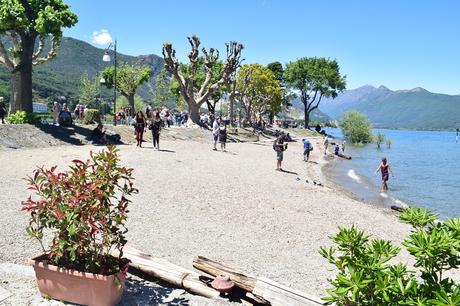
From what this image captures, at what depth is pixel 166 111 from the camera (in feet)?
132

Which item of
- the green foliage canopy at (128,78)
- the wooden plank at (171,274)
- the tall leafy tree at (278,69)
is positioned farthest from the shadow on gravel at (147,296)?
the tall leafy tree at (278,69)

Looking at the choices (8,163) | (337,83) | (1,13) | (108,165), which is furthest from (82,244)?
(337,83)

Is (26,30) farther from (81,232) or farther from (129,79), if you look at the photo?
(129,79)

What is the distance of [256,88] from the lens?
58062 mm

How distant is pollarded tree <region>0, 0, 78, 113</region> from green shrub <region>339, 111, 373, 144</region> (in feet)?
181

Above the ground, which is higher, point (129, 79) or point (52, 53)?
point (129, 79)

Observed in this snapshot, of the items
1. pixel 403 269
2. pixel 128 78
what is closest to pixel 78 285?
pixel 403 269

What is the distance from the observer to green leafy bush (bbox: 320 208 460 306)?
11.4 ft

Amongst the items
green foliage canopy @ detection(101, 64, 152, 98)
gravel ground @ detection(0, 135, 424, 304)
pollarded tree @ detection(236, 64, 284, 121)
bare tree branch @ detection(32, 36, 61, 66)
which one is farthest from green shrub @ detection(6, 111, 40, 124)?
pollarded tree @ detection(236, 64, 284, 121)

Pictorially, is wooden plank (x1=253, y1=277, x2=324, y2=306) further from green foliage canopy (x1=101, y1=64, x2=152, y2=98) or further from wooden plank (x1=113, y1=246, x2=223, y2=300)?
green foliage canopy (x1=101, y1=64, x2=152, y2=98)

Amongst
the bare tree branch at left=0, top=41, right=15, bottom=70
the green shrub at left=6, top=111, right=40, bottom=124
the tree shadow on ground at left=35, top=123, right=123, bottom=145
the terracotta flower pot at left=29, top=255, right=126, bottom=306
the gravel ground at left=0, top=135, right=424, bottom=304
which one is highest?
the bare tree branch at left=0, top=41, right=15, bottom=70

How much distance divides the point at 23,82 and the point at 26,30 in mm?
2806

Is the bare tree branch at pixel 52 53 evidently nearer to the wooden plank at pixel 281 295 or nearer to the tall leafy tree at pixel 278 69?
the wooden plank at pixel 281 295

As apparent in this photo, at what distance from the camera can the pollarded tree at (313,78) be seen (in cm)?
8000
